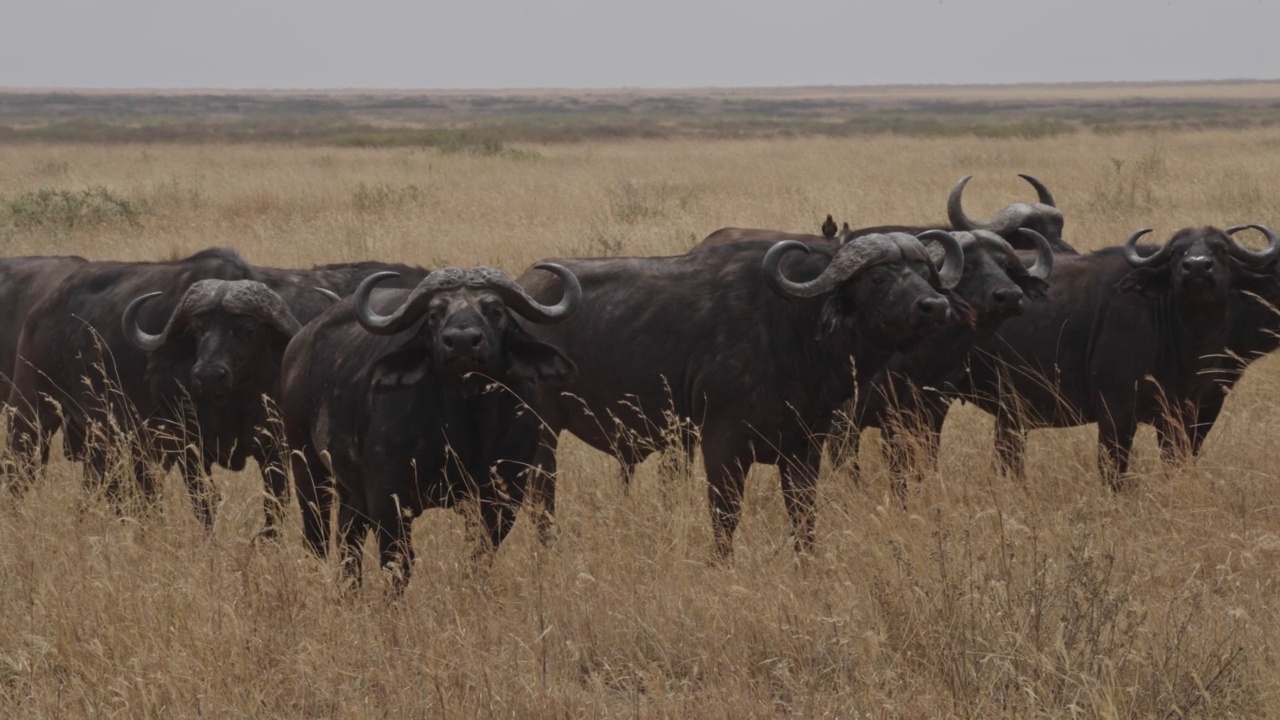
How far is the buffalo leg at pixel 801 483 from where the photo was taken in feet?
Result: 20.1

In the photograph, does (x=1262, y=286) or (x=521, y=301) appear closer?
(x=521, y=301)

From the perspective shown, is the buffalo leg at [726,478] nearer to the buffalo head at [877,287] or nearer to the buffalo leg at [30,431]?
Answer: the buffalo head at [877,287]

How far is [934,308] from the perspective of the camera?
5.75 meters

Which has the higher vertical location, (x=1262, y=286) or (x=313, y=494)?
(x=1262, y=286)

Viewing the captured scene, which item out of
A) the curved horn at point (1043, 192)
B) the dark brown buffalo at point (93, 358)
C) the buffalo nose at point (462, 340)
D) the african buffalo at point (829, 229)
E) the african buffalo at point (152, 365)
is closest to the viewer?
the buffalo nose at point (462, 340)

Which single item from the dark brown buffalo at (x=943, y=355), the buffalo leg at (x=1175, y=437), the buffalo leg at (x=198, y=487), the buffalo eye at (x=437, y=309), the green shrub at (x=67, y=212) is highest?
the buffalo eye at (x=437, y=309)

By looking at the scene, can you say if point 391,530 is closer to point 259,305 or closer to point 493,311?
point 493,311

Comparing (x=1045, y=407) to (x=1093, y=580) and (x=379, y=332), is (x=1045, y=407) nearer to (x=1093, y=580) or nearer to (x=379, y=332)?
(x=1093, y=580)

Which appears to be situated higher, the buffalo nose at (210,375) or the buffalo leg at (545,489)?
the buffalo nose at (210,375)

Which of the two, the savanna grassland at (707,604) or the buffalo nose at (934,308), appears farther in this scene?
the buffalo nose at (934,308)

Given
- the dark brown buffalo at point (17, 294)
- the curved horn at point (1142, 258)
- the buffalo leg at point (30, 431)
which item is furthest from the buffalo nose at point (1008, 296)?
the dark brown buffalo at point (17, 294)

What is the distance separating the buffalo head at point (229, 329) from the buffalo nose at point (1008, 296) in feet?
10.4

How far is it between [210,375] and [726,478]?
7.20 ft

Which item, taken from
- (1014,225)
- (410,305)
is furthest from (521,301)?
(1014,225)
